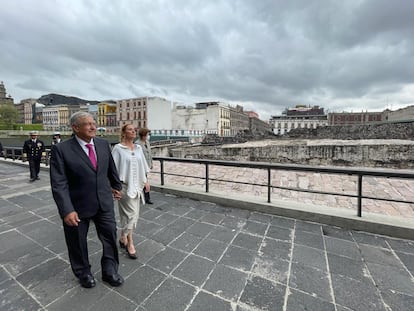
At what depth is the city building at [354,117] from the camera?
75006 millimetres

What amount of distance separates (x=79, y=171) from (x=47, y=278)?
1.13 metres

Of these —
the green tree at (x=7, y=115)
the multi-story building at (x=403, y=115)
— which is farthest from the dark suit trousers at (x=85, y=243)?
the green tree at (x=7, y=115)

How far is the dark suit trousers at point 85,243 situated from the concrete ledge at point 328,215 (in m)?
2.31

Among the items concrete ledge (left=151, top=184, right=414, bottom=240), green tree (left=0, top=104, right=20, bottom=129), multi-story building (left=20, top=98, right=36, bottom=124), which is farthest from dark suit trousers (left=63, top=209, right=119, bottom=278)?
multi-story building (left=20, top=98, right=36, bottom=124)

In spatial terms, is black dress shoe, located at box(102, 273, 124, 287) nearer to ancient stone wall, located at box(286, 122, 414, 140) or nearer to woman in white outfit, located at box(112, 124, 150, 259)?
woman in white outfit, located at box(112, 124, 150, 259)

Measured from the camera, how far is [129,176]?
211 centimetres

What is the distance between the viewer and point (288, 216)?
10.6ft

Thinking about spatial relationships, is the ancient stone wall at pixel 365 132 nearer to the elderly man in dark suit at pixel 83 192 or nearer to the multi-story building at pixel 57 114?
the elderly man in dark suit at pixel 83 192

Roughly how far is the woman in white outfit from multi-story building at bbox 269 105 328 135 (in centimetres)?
8427

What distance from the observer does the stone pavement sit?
1587 millimetres

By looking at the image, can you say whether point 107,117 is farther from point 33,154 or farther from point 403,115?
point 403,115

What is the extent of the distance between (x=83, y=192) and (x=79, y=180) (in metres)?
0.10

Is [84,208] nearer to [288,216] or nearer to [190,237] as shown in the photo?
[190,237]

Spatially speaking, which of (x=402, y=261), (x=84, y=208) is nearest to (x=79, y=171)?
(x=84, y=208)
